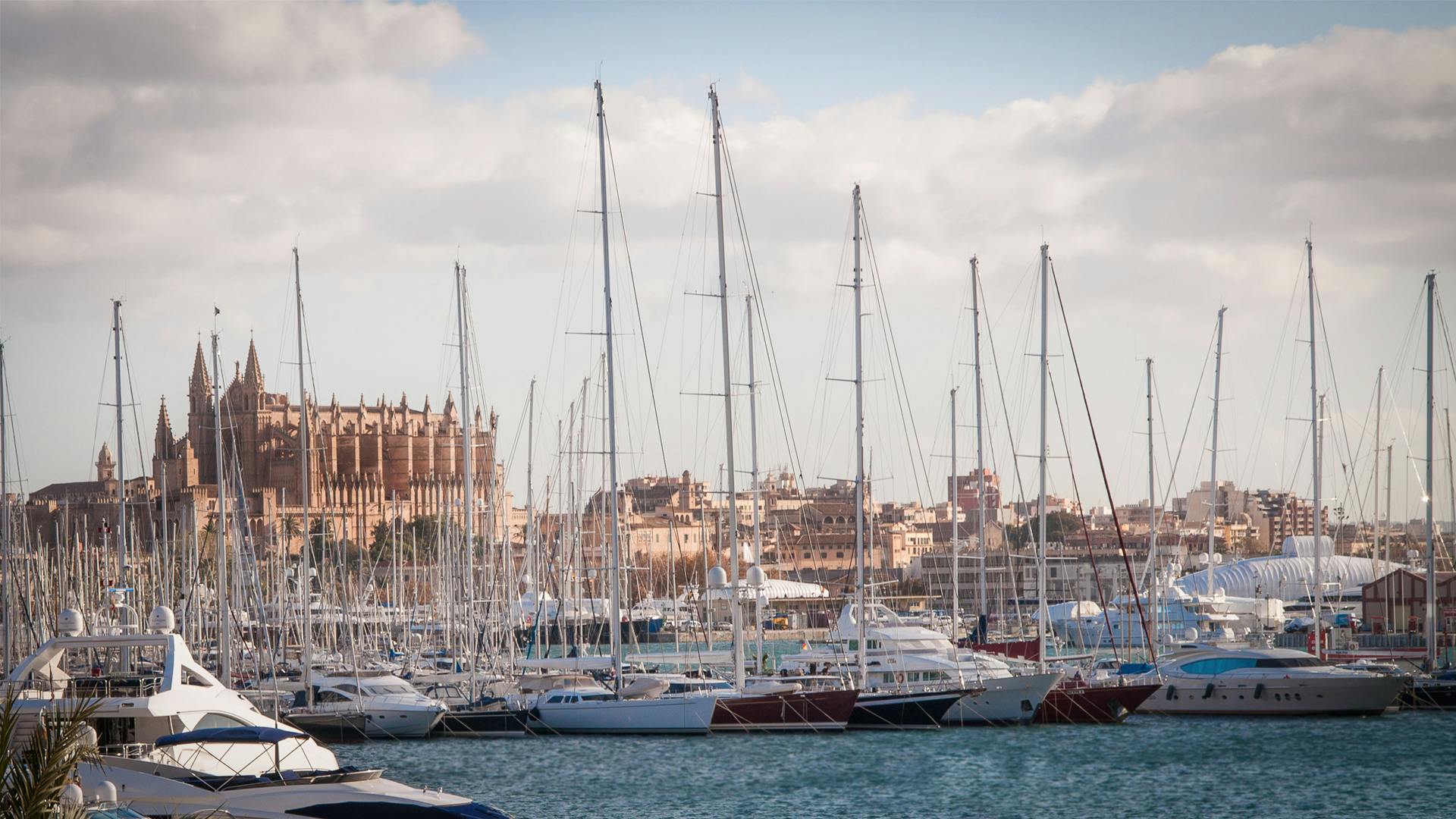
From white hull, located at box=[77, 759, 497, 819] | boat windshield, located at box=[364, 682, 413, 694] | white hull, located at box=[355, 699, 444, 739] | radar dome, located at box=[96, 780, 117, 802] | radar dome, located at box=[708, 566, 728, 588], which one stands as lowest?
white hull, located at box=[355, 699, 444, 739]

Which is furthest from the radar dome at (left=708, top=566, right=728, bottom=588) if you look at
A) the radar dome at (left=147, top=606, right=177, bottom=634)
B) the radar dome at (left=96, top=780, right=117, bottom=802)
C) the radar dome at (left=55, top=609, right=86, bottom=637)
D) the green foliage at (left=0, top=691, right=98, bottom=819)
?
the green foliage at (left=0, top=691, right=98, bottom=819)

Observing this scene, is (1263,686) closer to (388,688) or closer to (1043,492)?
(1043,492)

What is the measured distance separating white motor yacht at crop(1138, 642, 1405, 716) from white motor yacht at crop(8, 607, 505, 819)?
23.2 m

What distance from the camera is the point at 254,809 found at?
18516mm

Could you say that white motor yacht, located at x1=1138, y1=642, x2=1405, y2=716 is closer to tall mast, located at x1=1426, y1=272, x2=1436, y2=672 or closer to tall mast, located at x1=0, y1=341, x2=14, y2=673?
tall mast, located at x1=1426, y1=272, x2=1436, y2=672

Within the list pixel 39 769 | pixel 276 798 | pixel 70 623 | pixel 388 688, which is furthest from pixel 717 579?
pixel 39 769

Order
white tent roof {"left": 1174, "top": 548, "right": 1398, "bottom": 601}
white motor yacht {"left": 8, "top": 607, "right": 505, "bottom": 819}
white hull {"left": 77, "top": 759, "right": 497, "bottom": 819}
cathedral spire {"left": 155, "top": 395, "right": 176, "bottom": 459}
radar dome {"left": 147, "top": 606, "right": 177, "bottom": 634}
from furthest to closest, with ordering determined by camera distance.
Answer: cathedral spire {"left": 155, "top": 395, "right": 176, "bottom": 459} < white tent roof {"left": 1174, "top": 548, "right": 1398, "bottom": 601} < radar dome {"left": 147, "top": 606, "right": 177, "bottom": 634} < white motor yacht {"left": 8, "top": 607, "right": 505, "bottom": 819} < white hull {"left": 77, "top": 759, "right": 497, "bottom": 819}

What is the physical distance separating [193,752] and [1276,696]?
27.4 meters

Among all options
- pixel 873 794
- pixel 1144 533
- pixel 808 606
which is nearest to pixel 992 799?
pixel 873 794

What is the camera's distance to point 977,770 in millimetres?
32062

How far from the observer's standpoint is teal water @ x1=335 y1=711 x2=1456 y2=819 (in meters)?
28.4

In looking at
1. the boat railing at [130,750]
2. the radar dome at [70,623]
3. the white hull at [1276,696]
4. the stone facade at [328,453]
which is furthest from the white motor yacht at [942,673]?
the stone facade at [328,453]

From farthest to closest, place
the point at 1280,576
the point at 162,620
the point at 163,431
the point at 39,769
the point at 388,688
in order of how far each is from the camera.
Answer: the point at 163,431 → the point at 1280,576 → the point at 388,688 → the point at 162,620 → the point at 39,769

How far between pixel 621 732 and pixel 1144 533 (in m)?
123
